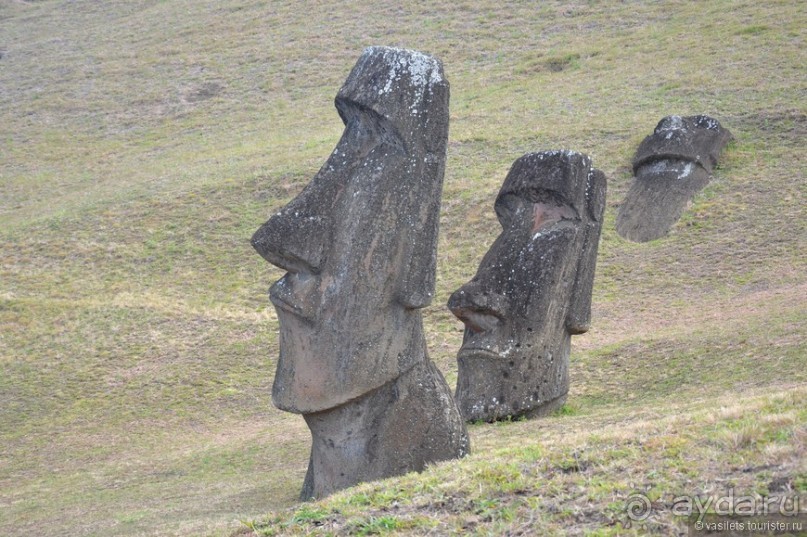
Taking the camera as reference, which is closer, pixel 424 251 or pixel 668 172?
pixel 424 251

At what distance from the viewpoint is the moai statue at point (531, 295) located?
1451cm

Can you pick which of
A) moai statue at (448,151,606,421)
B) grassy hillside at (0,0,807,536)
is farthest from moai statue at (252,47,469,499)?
moai statue at (448,151,606,421)

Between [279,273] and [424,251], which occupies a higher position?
[424,251]

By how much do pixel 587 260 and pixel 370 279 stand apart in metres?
5.31

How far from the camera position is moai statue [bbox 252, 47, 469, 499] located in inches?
407

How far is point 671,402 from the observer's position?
14.1 m

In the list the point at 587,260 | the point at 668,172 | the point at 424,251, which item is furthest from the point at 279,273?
the point at 424,251

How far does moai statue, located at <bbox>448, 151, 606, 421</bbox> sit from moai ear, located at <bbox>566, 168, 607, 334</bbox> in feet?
0.04

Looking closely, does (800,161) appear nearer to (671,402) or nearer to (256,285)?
(256,285)

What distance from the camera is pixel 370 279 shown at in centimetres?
1034

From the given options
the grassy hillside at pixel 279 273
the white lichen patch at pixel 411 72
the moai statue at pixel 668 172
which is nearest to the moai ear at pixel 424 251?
the white lichen patch at pixel 411 72

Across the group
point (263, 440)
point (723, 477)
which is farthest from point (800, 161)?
point (723, 477)

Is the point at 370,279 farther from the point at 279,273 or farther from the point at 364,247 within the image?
the point at 279,273

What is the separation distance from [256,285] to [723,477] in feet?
60.4
